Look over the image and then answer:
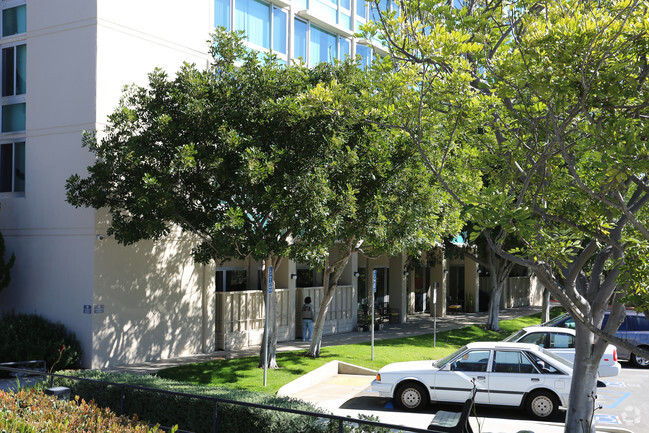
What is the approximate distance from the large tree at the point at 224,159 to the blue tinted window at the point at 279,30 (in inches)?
265

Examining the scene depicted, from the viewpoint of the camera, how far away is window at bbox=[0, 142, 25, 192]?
19.7 meters

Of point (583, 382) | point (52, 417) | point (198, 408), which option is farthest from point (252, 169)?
point (583, 382)

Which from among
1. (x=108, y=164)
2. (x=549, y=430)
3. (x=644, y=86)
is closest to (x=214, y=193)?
(x=108, y=164)

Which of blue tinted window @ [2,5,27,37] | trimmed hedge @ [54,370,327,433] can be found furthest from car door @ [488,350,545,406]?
blue tinted window @ [2,5,27,37]

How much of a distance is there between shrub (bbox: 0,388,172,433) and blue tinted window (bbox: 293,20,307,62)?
17.6 meters

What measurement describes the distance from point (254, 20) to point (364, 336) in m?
12.3

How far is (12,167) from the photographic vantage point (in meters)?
19.9

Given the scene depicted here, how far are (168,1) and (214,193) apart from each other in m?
6.74

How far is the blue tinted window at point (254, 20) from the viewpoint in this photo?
73.0 ft

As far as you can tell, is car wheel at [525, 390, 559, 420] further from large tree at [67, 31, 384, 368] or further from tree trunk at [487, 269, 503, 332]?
tree trunk at [487, 269, 503, 332]

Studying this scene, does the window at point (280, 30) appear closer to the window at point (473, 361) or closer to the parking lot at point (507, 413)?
the parking lot at point (507, 413)

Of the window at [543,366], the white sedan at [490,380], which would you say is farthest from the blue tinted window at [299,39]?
the window at [543,366]

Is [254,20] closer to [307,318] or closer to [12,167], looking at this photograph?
[12,167]

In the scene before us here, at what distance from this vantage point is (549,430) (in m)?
13.4
